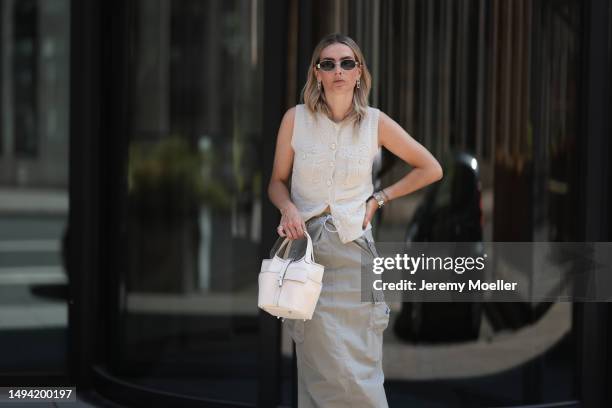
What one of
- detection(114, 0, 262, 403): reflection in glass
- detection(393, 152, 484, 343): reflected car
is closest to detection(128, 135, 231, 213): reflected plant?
detection(114, 0, 262, 403): reflection in glass

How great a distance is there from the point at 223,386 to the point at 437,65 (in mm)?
1943

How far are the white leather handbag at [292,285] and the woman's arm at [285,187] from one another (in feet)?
0.25

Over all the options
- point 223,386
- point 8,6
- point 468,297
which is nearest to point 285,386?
point 223,386

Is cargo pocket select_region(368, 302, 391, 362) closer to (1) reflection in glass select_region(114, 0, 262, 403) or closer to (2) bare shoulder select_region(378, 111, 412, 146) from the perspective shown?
(2) bare shoulder select_region(378, 111, 412, 146)

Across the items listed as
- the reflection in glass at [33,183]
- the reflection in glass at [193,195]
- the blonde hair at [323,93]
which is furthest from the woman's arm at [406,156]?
the reflection in glass at [33,183]

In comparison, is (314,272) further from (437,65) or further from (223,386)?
(223,386)

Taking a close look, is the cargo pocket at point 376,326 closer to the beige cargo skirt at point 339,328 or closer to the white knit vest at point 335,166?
the beige cargo skirt at point 339,328

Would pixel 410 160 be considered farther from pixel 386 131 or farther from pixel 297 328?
pixel 297 328

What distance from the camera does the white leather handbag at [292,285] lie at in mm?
3264

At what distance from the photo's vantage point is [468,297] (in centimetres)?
483

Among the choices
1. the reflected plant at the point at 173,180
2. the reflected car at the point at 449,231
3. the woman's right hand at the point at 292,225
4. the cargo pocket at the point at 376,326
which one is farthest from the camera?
the reflected plant at the point at 173,180

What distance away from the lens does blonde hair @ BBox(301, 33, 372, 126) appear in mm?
3455

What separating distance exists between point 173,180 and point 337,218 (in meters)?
2.66

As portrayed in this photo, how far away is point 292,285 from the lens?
10.7 ft
